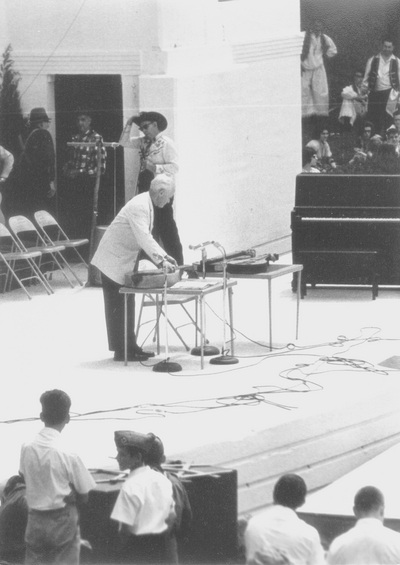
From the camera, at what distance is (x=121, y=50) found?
1410 centimetres

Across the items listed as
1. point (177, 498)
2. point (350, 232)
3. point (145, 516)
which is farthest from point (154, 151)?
point (145, 516)

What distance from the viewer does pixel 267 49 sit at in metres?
16.2

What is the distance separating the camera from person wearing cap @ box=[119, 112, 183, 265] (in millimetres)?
Result: 12859

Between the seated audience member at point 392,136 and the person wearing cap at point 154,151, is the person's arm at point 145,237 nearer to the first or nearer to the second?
the person wearing cap at point 154,151

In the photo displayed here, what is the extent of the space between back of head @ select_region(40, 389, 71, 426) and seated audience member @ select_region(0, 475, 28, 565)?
1.30 ft

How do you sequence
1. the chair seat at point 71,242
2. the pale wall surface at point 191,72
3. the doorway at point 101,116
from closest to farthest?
the chair seat at point 71,242 → the pale wall surface at point 191,72 → the doorway at point 101,116

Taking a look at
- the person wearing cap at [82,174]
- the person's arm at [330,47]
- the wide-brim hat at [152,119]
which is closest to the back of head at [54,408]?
the wide-brim hat at [152,119]

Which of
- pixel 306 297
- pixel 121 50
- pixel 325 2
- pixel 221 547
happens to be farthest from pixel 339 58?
pixel 221 547

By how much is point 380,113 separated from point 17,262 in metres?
7.17

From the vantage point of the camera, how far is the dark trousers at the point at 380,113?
1888 cm

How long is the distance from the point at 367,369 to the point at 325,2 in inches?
464

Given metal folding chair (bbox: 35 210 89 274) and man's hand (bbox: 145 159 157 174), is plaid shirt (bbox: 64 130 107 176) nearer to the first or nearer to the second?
metal folding chair (bbox: 35 210 89 274)

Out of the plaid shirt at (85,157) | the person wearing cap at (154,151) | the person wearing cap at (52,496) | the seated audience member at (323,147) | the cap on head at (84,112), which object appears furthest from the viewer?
the seated audience member at (323,147)

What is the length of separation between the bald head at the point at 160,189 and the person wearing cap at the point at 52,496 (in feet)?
12.5
